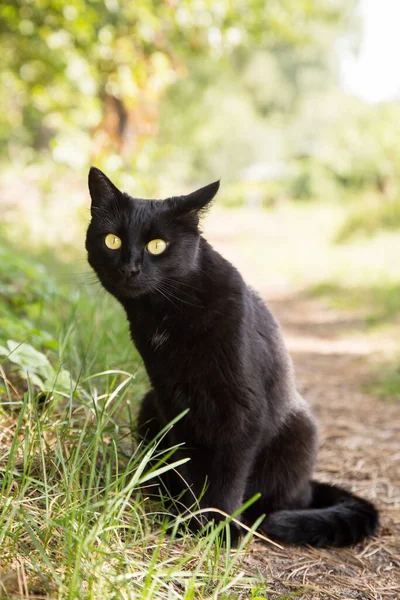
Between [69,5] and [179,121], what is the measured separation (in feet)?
47.8

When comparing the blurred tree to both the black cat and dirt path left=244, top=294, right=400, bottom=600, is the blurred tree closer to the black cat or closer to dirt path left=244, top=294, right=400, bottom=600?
dirt path left=244, top=294, right=400, bottom=600

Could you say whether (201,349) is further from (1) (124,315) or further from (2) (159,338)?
(1) (124,315)

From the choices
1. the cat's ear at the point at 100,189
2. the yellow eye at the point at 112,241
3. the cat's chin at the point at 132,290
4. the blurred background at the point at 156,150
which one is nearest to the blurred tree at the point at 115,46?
the blurred background at the point at 156,150

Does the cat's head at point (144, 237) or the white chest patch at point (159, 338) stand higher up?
the cat's head at point (144, 237)

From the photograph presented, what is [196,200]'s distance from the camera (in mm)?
1784

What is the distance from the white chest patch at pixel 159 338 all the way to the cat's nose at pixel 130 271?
202 millimetres

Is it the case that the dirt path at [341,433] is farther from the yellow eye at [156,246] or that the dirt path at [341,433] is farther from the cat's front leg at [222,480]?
the yellow eye at [156,246]

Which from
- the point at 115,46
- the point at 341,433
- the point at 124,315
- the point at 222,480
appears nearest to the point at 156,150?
the point at 115,46

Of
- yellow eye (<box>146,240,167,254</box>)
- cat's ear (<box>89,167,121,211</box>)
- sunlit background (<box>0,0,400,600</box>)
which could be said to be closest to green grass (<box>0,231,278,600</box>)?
sunlit background (<box>0,0,400,600</box>)

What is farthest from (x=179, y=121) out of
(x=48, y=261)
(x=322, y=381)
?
(x=322, y=381)

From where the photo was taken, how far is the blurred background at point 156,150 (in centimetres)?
488

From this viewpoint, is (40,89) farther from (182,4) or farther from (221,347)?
(221,347)

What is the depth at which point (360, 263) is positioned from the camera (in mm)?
9312

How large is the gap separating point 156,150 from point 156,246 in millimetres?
5936
